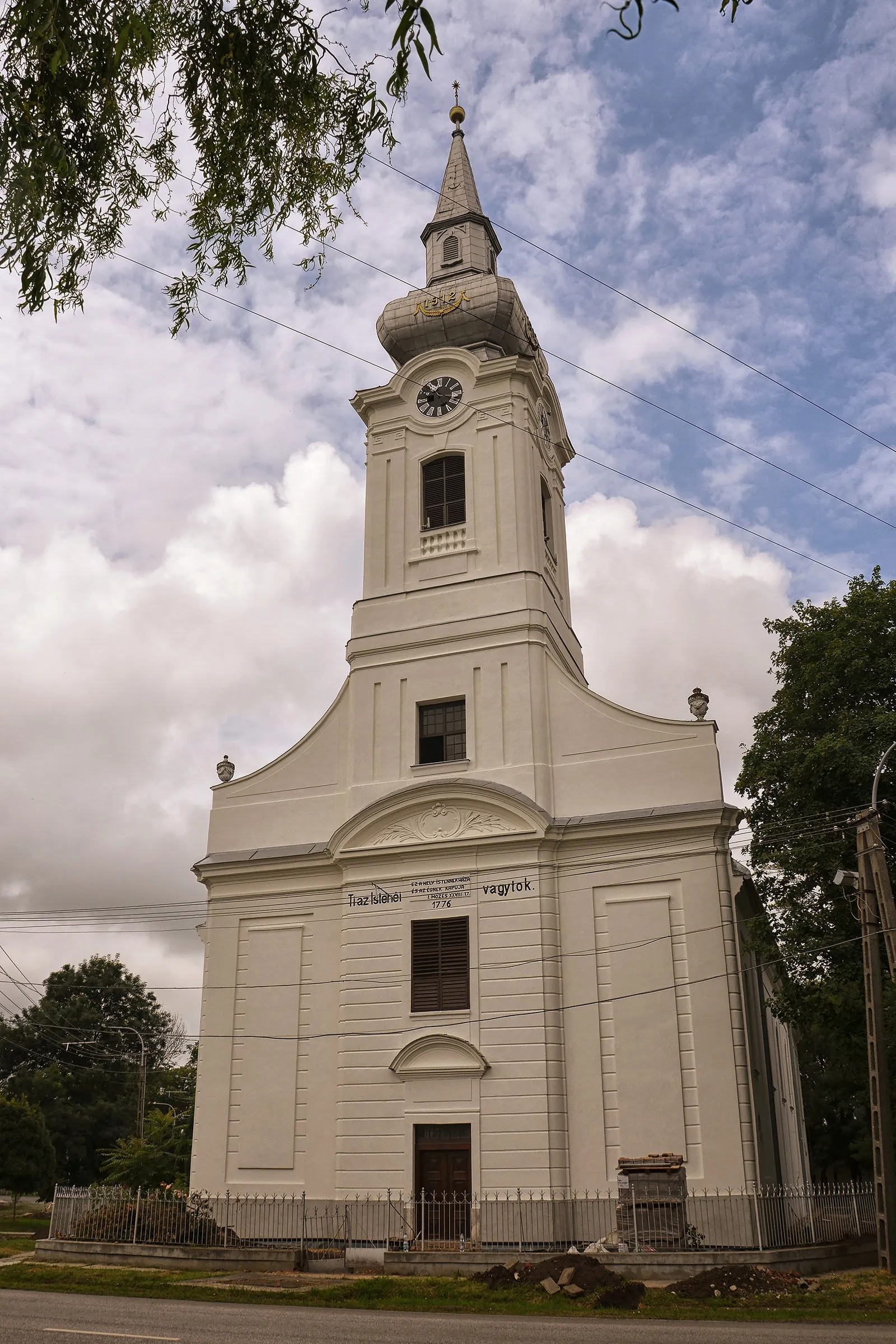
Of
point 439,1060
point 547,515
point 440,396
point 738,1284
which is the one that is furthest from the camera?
point 547,515

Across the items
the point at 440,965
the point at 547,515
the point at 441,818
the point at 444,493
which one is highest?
the point at 547,515

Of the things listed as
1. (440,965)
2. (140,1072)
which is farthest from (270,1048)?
(140,1072)

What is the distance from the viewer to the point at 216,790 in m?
28.9

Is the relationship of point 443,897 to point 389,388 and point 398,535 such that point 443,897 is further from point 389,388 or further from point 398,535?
point 389,388

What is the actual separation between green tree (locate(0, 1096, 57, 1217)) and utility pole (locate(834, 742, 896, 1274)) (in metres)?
33.3

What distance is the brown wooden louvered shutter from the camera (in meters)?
24.4

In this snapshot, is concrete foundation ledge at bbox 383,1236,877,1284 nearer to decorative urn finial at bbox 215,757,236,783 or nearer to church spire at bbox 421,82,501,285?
decorative urn finial at bbox 215,757,236,783

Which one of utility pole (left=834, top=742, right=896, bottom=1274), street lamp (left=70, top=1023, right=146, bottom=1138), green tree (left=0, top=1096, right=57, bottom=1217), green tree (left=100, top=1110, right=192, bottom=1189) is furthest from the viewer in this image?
street lamp (left=70, top=1023, right=146, bottom=1138)

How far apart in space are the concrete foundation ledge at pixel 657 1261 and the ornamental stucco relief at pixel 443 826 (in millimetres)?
8280

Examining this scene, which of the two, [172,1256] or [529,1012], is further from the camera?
[529,1012]

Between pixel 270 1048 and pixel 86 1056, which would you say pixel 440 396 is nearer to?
pixel 270 1048

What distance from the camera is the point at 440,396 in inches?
1224

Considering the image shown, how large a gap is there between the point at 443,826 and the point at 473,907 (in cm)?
192

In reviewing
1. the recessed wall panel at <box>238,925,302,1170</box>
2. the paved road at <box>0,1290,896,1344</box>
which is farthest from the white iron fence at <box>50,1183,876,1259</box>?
the paved road at <box>0,1290,896,1344</box>
